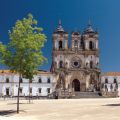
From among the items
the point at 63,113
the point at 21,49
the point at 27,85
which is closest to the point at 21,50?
the point at 21,49

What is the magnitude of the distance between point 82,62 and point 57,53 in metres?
8.50

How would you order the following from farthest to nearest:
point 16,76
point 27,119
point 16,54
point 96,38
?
point 96,38 → point 16,76 → point 16,54 → point 27,119

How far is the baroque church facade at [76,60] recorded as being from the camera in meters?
64.8

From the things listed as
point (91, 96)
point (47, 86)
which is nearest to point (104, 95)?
point (91, 96)

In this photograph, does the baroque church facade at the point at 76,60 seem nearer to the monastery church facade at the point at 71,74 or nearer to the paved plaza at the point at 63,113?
the monastery church facade at the point at 71,74

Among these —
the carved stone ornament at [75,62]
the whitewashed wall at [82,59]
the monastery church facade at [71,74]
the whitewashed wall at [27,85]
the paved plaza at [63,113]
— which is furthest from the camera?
the carved stone ornament at [75,62]

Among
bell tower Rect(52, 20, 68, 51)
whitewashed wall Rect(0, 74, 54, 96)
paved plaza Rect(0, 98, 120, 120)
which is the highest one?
bell tower Rect(52, 20, 68, 51)

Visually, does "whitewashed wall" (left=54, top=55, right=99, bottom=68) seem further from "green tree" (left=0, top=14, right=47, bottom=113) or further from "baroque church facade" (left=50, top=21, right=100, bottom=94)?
"green tree" (left=0, top=14, right=47, bottom=113)

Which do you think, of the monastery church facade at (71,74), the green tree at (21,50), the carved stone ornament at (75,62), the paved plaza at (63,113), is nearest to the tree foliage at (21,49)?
the green tree at (21,50)

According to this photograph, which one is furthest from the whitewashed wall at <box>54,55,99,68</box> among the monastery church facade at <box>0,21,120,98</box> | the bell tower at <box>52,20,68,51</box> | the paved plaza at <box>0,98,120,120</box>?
the paved plaza at <box>0,98,120,120</box>

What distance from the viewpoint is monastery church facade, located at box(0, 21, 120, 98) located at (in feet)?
207

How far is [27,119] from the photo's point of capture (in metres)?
14.6

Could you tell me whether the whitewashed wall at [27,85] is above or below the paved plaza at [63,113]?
above

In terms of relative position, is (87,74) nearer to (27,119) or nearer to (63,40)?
(63,40)
